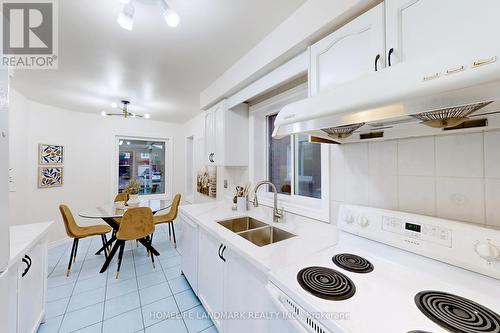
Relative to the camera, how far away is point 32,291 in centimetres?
142

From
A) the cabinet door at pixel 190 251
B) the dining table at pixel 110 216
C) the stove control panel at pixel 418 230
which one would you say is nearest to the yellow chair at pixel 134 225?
the dining table at pixel 110 216

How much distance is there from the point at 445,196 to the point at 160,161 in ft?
15.7

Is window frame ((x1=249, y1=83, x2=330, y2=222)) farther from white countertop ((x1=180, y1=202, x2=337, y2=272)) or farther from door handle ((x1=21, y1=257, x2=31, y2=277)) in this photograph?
door handle ((x1=21, y1=257, x2=31, y2=277))

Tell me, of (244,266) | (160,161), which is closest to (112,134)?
(160,161)

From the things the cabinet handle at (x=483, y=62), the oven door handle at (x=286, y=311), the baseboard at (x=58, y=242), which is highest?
the cabinet handle at (x=483, y=62)

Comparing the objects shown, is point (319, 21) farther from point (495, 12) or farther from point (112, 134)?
point (112, 134)

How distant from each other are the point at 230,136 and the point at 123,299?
6.55ft

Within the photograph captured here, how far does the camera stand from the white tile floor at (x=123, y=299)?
1.66 metres

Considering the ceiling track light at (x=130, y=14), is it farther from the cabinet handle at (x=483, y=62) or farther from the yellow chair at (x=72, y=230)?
the yellow chair at (x=72, y=230)

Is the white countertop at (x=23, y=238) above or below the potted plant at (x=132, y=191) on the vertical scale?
below

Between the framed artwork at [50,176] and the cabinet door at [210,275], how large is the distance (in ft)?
10.7

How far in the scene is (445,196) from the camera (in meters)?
0.91

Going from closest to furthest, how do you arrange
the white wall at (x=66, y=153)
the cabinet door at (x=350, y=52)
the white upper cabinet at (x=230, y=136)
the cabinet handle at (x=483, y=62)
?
the cabinet handle at (x=483, y=62)
the cabinet door at (x=350, y=52)
the white upper cabinet at (x=230, y=136)
the white wall at (x=66, y=153)

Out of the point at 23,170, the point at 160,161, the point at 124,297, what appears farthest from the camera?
the point at 160,161
